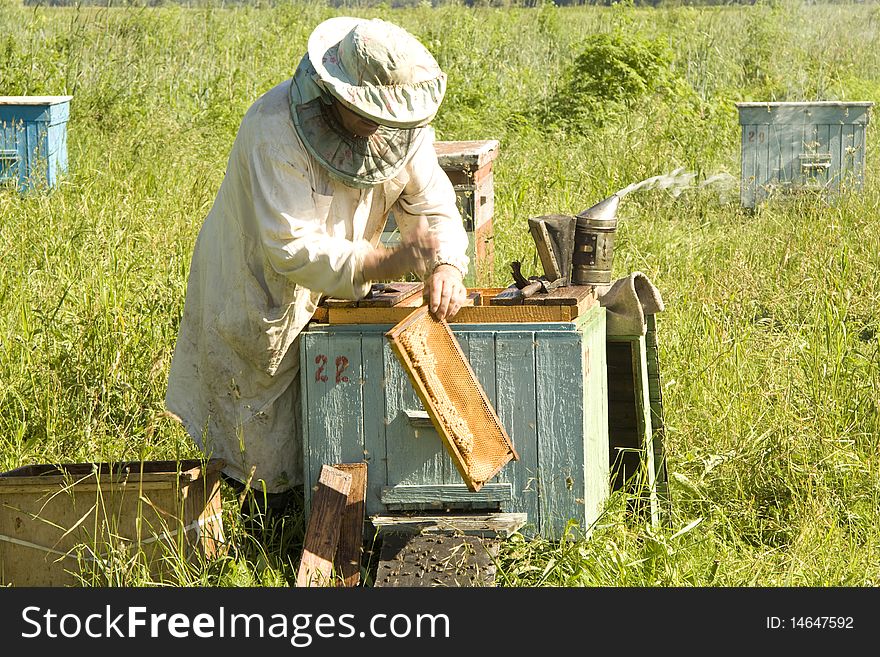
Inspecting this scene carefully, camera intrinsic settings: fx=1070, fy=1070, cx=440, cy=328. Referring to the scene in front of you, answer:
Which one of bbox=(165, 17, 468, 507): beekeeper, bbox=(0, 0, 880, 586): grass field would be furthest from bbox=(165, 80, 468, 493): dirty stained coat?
bbox=(0, 0, 880, 586): grass field

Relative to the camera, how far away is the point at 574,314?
10.1 ft

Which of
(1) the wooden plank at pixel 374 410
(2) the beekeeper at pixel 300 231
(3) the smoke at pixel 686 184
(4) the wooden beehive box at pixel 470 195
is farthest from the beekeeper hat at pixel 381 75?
(3) the smoke at pixel 686 184

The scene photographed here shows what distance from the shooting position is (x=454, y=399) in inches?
116

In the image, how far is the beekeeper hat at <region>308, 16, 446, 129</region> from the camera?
2.85m

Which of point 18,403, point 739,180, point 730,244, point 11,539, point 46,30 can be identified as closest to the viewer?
point 11,539

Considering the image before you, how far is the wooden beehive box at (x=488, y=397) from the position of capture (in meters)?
3.07

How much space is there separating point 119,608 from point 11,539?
654 mm

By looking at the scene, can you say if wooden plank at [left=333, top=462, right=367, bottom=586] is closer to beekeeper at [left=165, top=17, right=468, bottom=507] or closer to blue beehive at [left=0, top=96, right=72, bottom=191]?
beekeeper at [left=165, top=17, right=468, bottom=507]

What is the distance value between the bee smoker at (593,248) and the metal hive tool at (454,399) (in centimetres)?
75

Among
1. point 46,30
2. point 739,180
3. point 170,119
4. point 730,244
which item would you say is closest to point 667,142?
point 739,180

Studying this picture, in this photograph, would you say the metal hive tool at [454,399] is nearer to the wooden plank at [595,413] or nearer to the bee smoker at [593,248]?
the wooden plank at [595,413]

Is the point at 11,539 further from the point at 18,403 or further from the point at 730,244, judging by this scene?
the point at 730,244

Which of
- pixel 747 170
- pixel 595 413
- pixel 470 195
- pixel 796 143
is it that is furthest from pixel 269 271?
pixel 796 143

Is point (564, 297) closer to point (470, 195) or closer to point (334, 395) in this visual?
point (334, 395)
